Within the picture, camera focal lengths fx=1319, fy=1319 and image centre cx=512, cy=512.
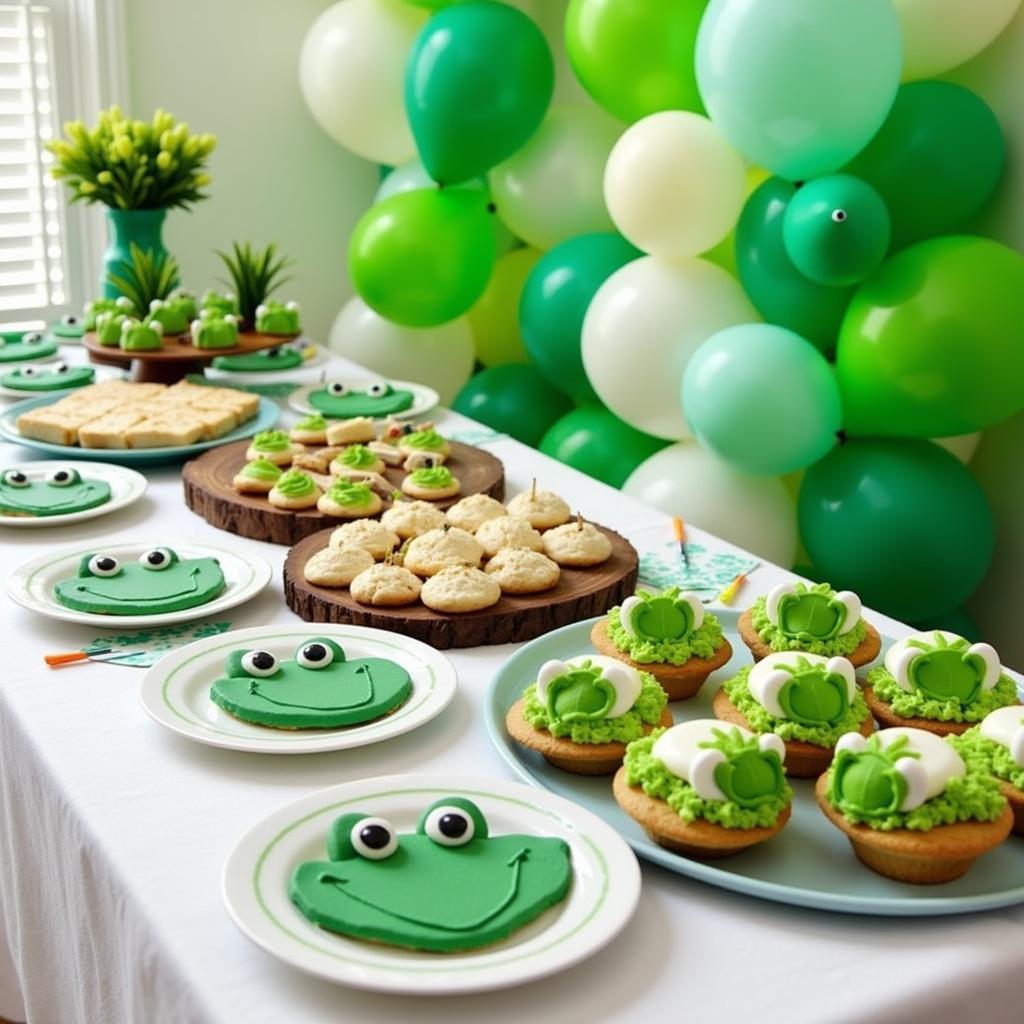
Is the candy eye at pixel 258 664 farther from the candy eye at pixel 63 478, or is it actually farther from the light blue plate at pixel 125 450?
the light blue plate at pixel 125 450

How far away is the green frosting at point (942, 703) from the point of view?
1.07 metres

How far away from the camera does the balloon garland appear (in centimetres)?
195

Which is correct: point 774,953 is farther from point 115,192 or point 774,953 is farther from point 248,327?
point 115,192

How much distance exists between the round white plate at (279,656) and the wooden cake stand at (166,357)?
3.52 ft

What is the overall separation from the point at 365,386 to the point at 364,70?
88cm

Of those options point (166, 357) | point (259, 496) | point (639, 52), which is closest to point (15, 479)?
point (259, 496)

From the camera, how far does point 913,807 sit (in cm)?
89

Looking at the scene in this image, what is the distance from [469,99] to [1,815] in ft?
5.54

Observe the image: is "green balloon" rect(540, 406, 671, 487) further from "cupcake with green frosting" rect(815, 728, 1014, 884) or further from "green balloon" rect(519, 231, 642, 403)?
"cupcake with green frosting" rect(815, 728, 1014, 884)

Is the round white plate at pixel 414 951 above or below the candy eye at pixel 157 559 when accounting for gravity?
above

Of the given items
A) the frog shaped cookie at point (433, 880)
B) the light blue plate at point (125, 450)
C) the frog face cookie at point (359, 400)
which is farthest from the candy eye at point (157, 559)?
the frog face cookie at point (359, 400)

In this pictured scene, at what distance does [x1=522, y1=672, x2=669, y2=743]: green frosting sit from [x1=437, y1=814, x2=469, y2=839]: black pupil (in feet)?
0.45

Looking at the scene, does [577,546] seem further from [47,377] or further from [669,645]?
[47,377]

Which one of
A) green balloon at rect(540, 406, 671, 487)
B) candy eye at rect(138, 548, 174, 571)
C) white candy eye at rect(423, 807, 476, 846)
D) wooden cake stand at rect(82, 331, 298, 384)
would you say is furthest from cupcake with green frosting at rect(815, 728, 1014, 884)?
green balloon at rect(540, 406, 671, 487)
